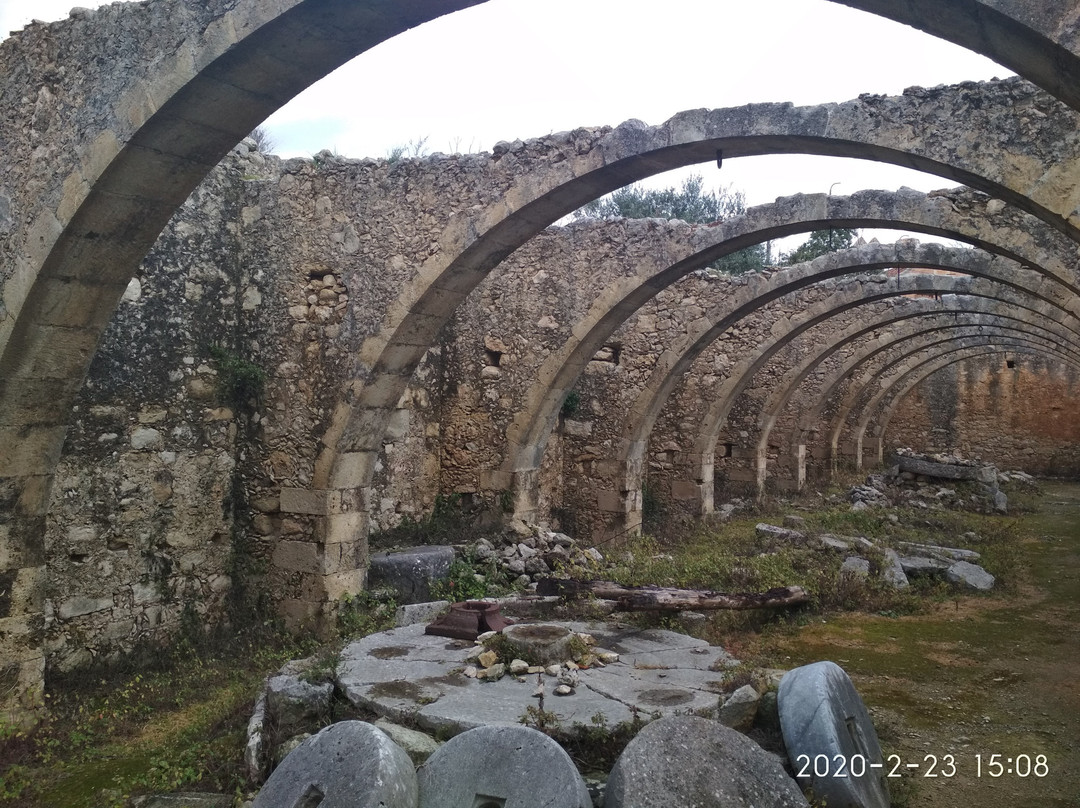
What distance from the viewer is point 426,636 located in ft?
17.0

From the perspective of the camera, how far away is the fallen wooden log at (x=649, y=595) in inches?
218

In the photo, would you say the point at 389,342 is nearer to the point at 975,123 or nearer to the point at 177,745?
the point at 177,745

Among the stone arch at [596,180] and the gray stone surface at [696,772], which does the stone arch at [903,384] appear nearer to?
the stone arch at [596,180]

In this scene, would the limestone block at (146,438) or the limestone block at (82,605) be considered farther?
the limestone block at (146,438)

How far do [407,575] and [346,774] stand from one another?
12.7ft

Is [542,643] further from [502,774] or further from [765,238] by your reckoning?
[765,238]

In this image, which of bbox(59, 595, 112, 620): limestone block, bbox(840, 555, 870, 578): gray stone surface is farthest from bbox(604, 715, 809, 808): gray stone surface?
bbox(840, 555, 870, 578): gray stone surface

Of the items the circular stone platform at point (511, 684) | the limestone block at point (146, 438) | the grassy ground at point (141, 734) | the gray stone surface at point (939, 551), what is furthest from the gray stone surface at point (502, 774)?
the gray stone surface at point (939, 551)

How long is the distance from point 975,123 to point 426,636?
4641 millimetres

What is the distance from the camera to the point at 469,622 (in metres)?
5.10

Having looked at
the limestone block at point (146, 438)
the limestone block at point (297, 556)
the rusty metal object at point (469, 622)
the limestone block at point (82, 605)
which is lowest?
the rusty metal object at point (469, 622)

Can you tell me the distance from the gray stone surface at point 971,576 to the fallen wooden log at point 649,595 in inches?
126

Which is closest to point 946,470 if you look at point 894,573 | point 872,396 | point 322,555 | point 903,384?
point 872,396

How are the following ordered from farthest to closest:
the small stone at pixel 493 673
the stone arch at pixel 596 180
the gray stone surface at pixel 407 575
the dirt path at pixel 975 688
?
the gray stone surface at pixel 407 575 < the stone arch at pixel 596 180 < the small stone at pixel 493 673 < the dirt path at pixel 975 688
